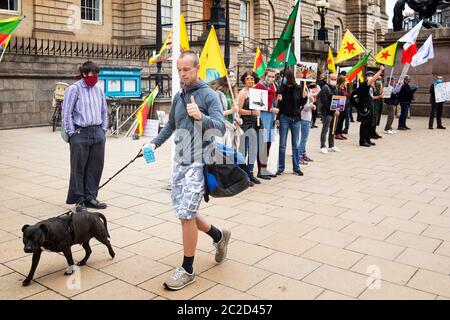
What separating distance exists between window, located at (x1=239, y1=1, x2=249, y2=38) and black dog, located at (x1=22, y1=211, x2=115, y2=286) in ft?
110

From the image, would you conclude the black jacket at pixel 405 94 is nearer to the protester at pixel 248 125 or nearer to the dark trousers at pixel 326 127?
the dark trousers at pixel 326 127

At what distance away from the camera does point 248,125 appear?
8.72 metres

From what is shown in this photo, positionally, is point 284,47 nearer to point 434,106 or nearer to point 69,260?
point 69,260

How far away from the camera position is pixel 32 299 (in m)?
3.97

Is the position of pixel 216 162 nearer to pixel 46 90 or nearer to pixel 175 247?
pixel 175 247

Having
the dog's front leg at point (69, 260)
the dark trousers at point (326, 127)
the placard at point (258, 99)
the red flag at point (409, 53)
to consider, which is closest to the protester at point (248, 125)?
the placard at point (258, 99)

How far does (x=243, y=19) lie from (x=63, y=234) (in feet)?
114

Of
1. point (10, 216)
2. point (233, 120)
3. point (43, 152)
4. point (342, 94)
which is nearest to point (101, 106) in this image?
point (10, 216)

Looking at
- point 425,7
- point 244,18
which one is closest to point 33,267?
point 425,7

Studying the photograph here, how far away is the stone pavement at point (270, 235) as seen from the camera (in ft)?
13.9

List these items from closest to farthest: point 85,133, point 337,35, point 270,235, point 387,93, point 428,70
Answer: point 270,235, point 85,133, point 387,93, point 428,70, point 337,35

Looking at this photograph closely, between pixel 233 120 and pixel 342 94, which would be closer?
pixel 233 120

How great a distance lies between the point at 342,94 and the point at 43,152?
7.22 m

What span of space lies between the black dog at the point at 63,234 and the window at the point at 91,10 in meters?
22.9
